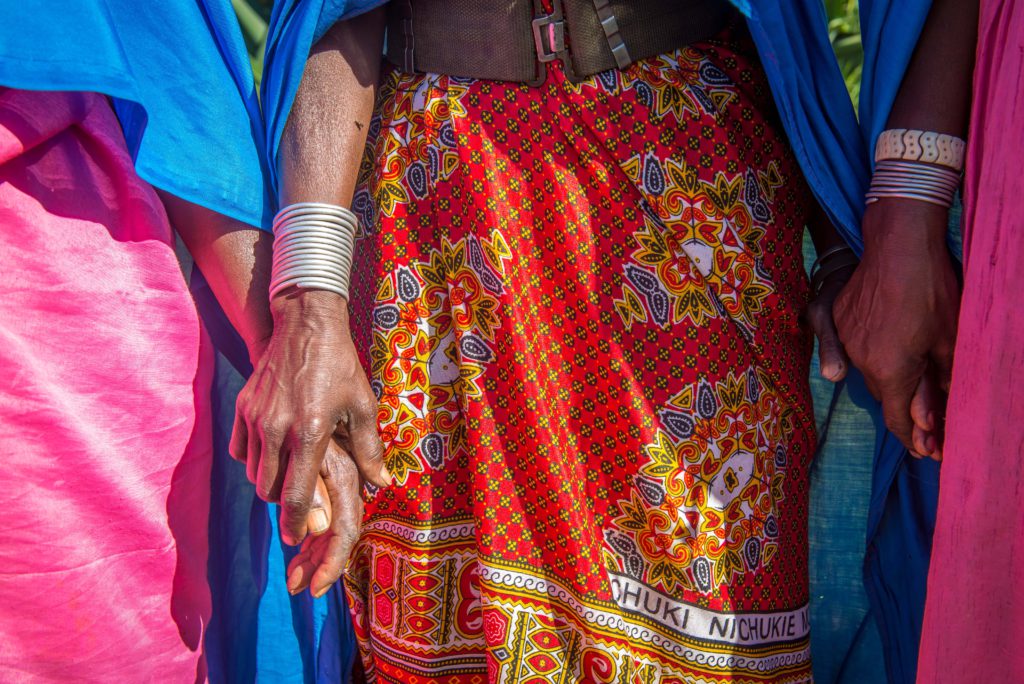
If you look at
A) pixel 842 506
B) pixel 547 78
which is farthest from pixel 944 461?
pixel 547 78

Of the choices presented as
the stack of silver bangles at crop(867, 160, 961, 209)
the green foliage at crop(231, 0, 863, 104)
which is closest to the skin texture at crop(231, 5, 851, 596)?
the stack of silver bangles at crop(867, 160, 961, 209)

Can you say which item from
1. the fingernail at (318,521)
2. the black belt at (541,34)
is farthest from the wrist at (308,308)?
the black belt at (541,34)

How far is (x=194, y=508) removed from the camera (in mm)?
1478

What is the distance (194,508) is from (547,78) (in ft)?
2.76

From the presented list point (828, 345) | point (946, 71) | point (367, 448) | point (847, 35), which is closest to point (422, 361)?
point (367, 448)

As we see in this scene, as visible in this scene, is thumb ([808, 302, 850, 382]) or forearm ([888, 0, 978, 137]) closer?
forearm ([888, 0, 978, 137])

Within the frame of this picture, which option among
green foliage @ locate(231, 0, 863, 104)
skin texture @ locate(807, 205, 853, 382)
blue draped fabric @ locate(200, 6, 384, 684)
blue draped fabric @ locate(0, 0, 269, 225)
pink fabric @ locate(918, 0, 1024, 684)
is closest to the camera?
pink fabric @ locate(918, 0, 1024, 684)

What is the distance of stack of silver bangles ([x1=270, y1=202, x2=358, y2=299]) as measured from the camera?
52.7 inches

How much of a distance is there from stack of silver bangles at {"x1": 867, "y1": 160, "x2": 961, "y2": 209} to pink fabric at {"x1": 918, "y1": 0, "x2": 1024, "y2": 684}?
0.30ft

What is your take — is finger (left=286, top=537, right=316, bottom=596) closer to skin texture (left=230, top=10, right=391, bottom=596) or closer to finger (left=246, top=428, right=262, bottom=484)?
skin texture (left=230, top=10, right=391, bottom=596)

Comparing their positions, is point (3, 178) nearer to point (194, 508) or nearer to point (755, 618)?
point (194, 508)

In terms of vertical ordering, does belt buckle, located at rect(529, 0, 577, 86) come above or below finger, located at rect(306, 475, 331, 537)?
above

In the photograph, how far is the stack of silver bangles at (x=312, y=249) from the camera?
1.34 metres

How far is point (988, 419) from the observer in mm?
1095
